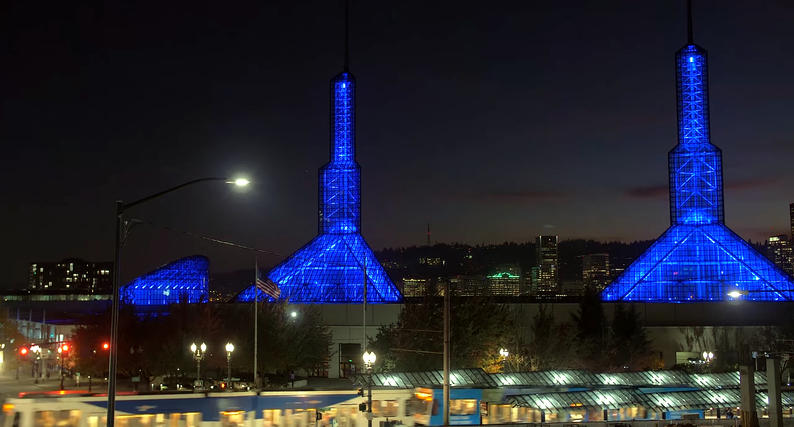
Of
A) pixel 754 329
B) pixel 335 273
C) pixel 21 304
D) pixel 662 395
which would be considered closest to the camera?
pixel 662 395

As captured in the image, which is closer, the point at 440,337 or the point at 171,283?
the point at 440,337

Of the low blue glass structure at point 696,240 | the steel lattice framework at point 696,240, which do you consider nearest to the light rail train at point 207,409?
the steel lattice framework at point 696,240

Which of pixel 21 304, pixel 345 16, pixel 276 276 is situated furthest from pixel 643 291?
pixel 21 304

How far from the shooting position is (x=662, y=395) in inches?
1736

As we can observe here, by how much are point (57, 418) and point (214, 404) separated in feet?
14.7

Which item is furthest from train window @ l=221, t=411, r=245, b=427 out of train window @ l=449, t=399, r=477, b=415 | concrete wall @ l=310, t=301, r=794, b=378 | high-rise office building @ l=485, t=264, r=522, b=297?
concrete wall @ l=310, t=301, r=794, b=378

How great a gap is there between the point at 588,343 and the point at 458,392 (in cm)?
3544

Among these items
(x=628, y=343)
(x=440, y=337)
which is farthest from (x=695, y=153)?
(x=440, y=337)

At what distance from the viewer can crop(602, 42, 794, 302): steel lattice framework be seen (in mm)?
80312

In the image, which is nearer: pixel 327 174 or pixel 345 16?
pixel 327 174

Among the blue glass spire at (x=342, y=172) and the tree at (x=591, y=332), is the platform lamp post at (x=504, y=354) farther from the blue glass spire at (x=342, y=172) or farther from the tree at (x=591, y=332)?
the blue glass spire at (x=342, y=172)

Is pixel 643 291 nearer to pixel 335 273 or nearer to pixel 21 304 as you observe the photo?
pixel 335 273

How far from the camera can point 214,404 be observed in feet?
86.5

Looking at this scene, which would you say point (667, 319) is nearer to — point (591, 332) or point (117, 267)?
point (591, 332)
